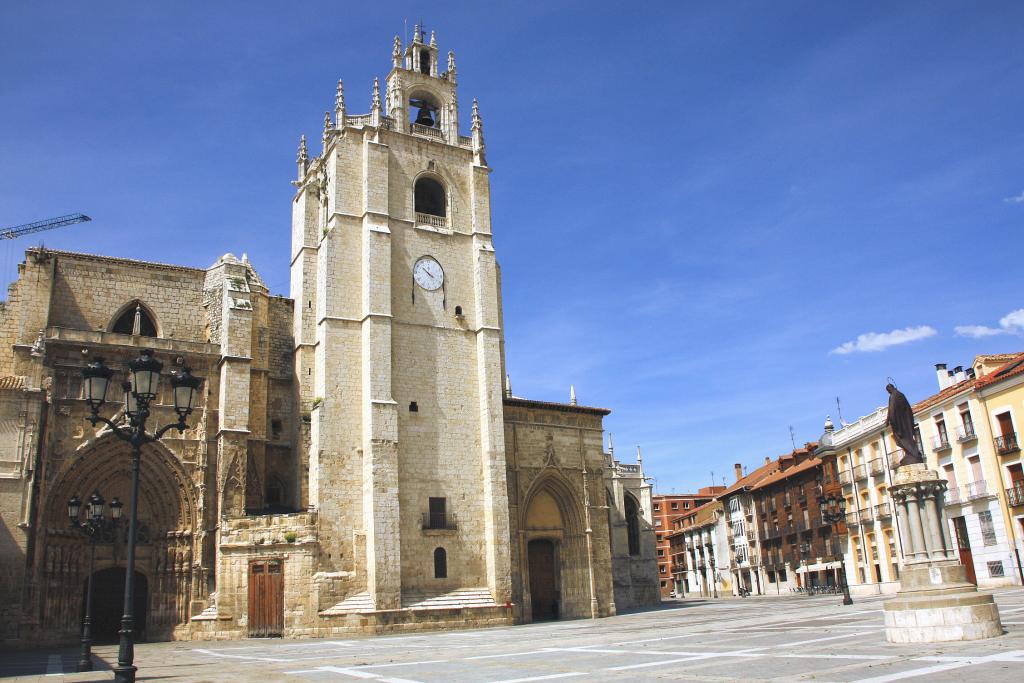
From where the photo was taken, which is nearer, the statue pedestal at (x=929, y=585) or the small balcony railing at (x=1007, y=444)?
the statue pedestal at (x=929, y=585)

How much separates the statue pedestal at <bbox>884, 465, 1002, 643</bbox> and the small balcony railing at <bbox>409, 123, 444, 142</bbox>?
22.9m

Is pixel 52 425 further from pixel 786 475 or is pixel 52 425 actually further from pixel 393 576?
pixel 786 475

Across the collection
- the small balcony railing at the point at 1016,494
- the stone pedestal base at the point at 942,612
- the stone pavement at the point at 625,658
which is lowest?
the stone pavement at the point at 625,658

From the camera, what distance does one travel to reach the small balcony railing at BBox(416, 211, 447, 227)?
98.9 ft

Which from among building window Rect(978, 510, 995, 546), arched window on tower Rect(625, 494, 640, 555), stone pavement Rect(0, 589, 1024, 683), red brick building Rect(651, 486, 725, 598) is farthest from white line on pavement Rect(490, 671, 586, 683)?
red brick building Rect(651, 486, 725, 598)

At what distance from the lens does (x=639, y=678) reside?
29.7 ft

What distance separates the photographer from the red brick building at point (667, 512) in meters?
84.6

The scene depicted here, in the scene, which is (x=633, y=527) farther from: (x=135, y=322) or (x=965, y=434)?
(x=135, y=322)

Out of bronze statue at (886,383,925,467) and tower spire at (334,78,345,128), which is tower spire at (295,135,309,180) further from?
bronze statue at (886,383,925,467)

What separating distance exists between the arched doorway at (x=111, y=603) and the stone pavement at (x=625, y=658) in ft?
15.5

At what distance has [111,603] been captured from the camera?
997 inches

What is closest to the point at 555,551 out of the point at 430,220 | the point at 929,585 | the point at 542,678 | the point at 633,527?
the point at 430,220

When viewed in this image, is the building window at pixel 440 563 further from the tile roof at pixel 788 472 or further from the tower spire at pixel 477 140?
the tile roof at pixel 788 472

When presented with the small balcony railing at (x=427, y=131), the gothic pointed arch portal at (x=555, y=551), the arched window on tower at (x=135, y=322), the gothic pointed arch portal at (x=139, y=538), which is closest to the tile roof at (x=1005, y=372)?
the gothic pointed arch portal at (x=555, y=551)
